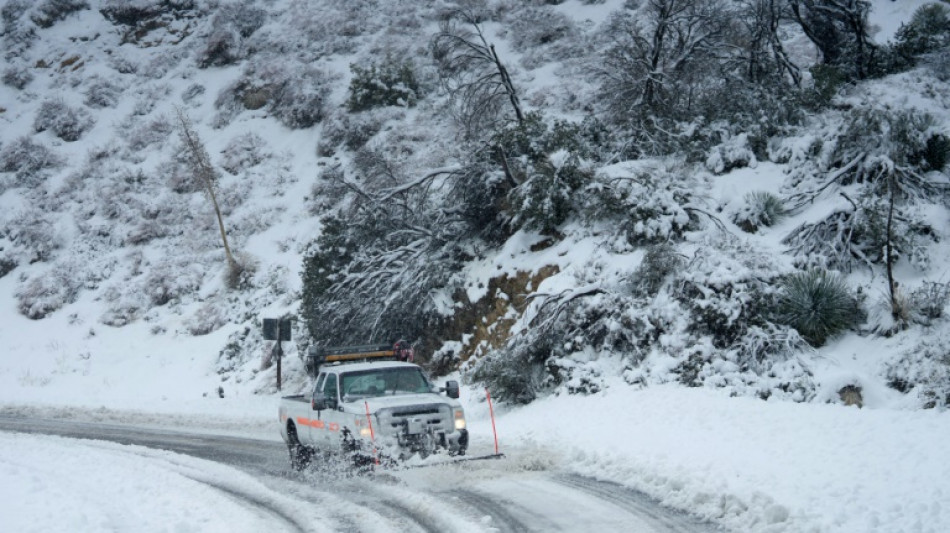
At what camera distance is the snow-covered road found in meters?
6.90

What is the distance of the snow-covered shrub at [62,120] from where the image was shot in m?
42.5

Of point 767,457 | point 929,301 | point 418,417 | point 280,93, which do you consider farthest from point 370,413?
point 280,93

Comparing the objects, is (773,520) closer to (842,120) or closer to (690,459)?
(690,459)

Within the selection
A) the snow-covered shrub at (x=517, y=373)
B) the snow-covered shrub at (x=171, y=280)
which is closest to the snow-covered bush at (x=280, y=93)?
the snow-covered shrub at (x=171, y=280)

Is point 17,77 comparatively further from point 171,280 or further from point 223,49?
point 171,280

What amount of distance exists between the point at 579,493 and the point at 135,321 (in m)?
28.6

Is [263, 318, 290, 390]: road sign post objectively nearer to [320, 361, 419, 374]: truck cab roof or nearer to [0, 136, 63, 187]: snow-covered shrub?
[320, 361, 419, 374]: truck cab roof

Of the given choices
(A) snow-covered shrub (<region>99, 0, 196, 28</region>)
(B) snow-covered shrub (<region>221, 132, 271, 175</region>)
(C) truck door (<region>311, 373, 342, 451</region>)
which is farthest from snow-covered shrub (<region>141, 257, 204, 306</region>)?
(A) snow-covered shrub (<region>99, 0, 196, 28</region>)

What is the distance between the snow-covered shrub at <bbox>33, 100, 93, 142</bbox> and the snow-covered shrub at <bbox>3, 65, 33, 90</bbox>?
4.51 meters

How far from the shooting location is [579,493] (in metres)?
7.80

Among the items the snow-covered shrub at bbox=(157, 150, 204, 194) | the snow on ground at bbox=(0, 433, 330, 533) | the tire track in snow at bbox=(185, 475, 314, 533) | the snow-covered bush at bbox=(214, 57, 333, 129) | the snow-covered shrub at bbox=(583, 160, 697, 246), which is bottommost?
the tire track in snow at bbox=(185, 475, 314, 533)

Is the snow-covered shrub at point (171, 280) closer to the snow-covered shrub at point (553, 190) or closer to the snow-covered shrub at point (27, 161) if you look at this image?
the snow-covered shrub at point (27, 161)

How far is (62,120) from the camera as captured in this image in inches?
1681

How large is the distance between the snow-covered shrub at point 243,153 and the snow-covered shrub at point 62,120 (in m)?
11.7
